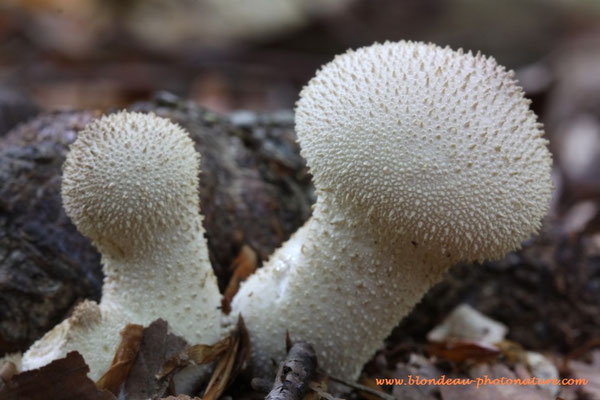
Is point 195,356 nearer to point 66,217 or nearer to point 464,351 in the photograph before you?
point 66,217

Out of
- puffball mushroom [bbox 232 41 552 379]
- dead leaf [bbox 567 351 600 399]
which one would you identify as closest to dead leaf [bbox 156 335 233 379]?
puffball mushroom [bbox 232 41 552 379]

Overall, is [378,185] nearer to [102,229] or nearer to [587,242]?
[102,229]

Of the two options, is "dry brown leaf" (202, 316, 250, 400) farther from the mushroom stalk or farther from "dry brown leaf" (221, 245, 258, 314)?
"dry brown leaf" (221, 245, 258, 314)

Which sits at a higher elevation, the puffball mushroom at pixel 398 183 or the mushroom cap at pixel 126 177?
the puffball mushroom at pixel 398 183

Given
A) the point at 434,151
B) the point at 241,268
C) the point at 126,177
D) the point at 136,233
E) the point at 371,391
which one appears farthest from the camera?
the point at 241,268

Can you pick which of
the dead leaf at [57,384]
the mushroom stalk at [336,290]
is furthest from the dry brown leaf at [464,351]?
the dead leaf at [57,384]

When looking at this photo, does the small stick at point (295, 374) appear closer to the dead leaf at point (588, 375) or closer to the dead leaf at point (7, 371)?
the dead leaf at point (7, 371)

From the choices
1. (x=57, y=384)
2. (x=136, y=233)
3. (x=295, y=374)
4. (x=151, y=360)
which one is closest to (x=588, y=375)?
(x=295, y=374)
